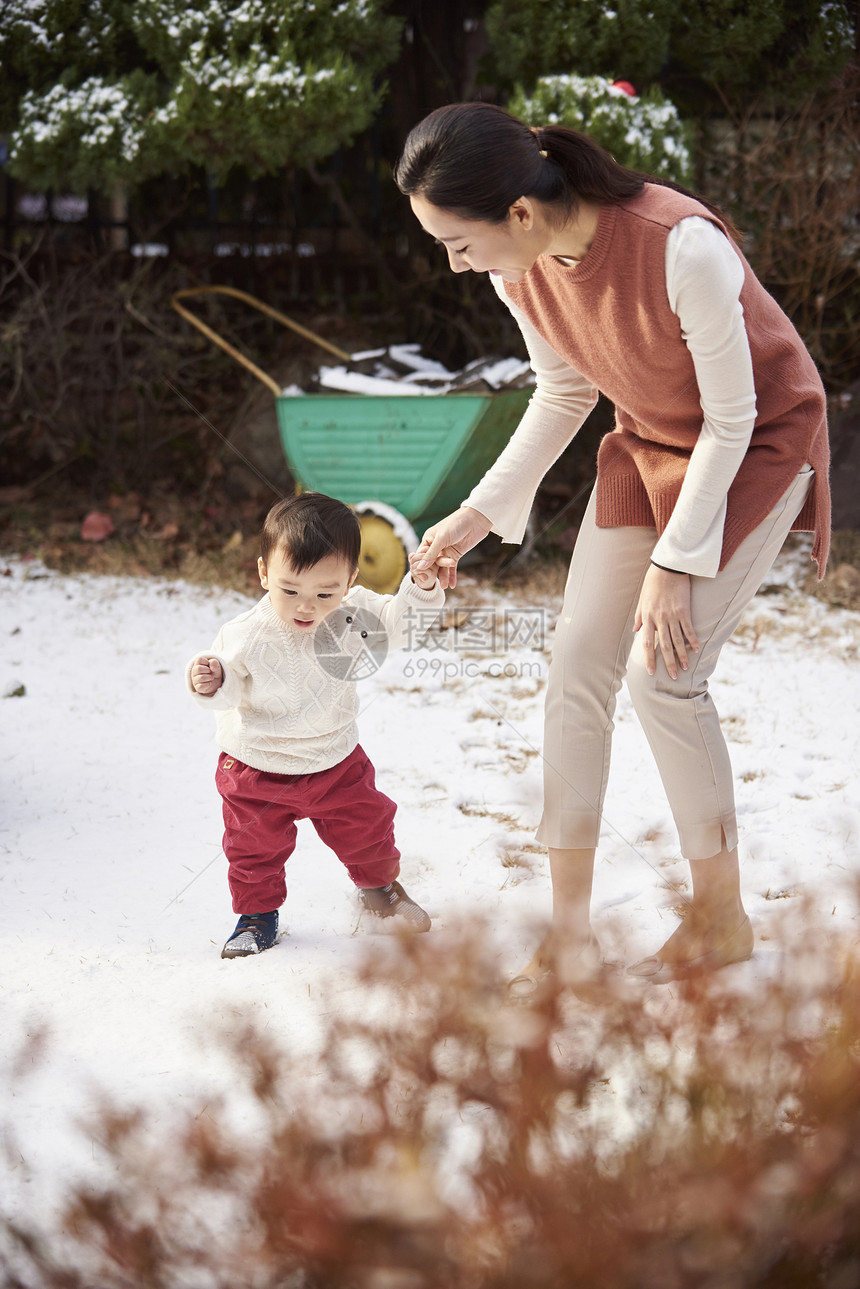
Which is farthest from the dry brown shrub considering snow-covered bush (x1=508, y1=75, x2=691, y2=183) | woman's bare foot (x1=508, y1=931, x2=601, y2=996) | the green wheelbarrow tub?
snow-covered bush (x1=508, y1=75, x2=691, y2=183)

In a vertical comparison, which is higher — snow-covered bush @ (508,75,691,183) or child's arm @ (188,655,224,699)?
snow-covered bush @ (508,75,691,183)

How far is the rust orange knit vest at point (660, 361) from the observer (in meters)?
1.69

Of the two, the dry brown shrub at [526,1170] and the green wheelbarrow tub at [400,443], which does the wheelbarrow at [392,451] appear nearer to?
the green wheelbarrow tub at [400,443]

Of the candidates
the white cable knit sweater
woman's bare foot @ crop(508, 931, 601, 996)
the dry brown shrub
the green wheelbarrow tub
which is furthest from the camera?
the green wheelbarrow tub

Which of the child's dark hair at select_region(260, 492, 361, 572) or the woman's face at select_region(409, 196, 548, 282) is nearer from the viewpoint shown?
the woman's face at select_region(409, 196, 548, 282)

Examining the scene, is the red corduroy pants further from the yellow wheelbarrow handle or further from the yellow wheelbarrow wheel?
the yellow wheelbarrow handle

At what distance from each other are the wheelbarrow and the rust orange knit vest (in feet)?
8.72

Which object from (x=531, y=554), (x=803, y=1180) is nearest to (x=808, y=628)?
(x=531, y=554)

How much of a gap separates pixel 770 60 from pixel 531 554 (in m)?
2.74

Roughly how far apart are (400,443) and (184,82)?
6.03ft

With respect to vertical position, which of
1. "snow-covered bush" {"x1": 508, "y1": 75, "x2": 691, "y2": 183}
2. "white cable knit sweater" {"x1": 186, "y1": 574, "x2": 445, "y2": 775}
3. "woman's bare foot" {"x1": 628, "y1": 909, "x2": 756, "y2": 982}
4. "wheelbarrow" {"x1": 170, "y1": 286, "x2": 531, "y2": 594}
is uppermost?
"snow-covered bush" {"x1": 508, "y1": 75, "x2": 691, "y2": 183}

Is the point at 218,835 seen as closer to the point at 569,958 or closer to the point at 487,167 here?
the point at 487,167

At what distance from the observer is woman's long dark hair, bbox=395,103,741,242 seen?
1.58 meters

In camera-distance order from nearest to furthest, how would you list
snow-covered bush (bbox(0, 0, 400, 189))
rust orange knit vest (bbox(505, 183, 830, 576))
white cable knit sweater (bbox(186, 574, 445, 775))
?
rust orange knit vest (bbox(505, 183, 830, 576)), white cable knit sweater (bbox(186, 574, 445, 775)), snow-covered bush (bbox(0, 0, 400, 189))
